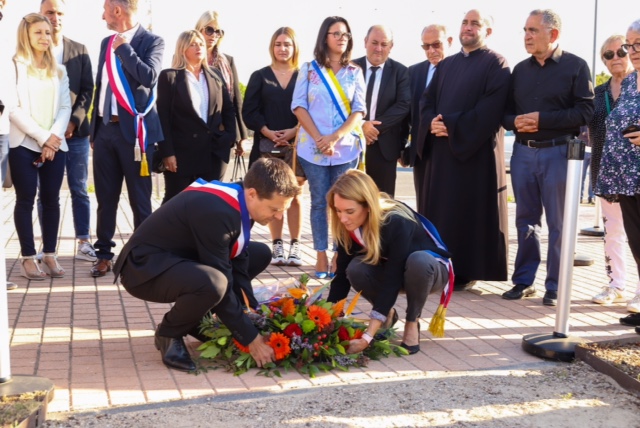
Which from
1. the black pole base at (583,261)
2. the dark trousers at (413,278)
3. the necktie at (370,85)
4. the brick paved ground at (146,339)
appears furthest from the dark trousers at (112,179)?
the black pole base at (583,261)

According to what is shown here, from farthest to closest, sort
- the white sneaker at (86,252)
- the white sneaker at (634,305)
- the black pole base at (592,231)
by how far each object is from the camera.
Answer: the black pole base at (592,231) < the white sneaker at (86,252) < the white sneaker at (634,305)

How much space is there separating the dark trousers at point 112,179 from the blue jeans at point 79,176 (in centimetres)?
67

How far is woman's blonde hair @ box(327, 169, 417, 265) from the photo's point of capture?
478 centimetres

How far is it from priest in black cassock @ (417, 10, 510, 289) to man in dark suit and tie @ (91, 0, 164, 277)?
2.38 m

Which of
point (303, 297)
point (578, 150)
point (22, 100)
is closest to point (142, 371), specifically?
point (303, 297)

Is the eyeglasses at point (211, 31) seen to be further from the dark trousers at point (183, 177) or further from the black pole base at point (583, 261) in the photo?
the black pole base at point (583, 261)

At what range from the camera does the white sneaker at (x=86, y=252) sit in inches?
309

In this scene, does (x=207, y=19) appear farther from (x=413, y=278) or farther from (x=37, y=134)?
(x=413, y=278)

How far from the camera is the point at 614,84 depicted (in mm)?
6988

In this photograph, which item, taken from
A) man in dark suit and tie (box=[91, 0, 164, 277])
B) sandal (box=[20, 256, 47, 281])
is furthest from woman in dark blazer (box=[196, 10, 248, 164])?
sandal (box=[20, 256, 47, 281])

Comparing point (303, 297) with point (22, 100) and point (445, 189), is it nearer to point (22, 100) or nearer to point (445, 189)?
point (445, 189)

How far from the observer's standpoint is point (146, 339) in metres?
5.18

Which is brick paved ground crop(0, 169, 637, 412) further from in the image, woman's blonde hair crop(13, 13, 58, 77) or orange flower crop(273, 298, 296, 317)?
woman's blonde hair crop(13, 13, 58, 77)

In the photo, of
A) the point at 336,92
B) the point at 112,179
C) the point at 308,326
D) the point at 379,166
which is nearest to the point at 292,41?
the point at 336,92
